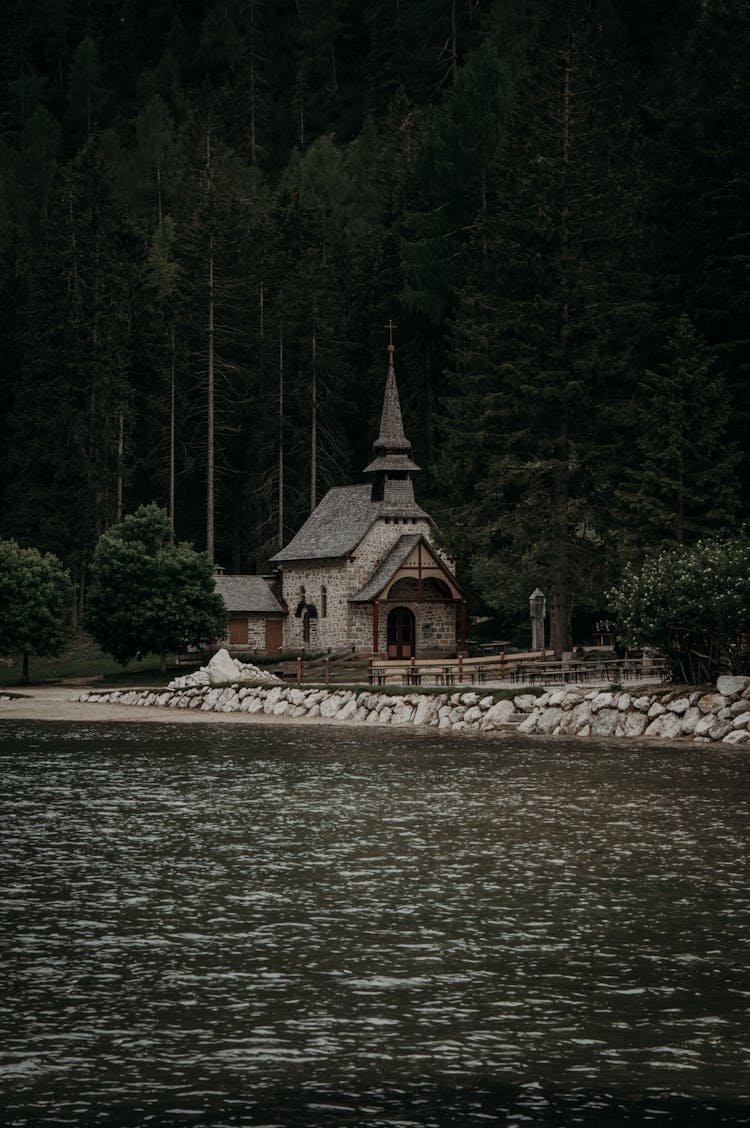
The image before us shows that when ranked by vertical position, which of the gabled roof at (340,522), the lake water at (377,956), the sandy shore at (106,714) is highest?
the gabled roof at (340,522)

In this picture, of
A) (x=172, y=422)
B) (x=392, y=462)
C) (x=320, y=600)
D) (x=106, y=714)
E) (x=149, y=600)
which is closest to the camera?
(x=106, y=714)

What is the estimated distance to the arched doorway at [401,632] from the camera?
64.0 metres

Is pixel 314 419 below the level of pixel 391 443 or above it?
above

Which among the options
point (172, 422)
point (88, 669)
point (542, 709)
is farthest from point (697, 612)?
point (172, 422)

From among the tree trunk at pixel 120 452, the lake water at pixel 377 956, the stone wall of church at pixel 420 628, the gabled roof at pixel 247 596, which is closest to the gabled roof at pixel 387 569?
the stone wall of church at pixel 420 628

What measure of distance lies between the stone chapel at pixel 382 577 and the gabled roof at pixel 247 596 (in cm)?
121

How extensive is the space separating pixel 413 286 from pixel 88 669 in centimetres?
2498

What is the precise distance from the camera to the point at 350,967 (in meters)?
11.7

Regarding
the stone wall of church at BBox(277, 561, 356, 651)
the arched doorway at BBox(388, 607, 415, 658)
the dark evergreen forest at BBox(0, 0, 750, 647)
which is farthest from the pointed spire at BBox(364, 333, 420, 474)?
the arched doorway at BBox(388, 607, 415, 658)

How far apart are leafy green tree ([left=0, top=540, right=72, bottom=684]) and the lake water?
122ft

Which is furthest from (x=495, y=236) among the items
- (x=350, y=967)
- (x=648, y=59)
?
(x=648, y=59)

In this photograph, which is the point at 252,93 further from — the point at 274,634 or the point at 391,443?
the point at 274,634

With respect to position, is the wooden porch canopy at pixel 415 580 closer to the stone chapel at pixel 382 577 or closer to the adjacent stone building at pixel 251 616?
the stone chapel at pixel 382 577

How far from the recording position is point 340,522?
221ft
